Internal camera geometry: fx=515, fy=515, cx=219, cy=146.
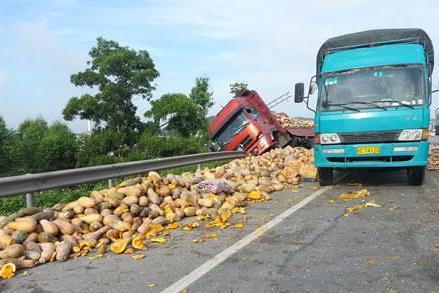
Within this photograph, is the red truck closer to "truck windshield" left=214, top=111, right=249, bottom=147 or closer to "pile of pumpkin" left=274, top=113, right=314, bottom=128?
"truck windshield" left=214, top=111, right=249, bottom=147

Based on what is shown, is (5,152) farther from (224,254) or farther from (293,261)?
(293,261)

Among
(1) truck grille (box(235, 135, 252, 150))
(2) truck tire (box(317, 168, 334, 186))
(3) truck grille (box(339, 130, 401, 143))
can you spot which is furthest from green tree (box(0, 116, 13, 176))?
(3) truck grille (box(339, 130, 401, 143))

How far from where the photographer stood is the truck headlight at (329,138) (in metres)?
9.98

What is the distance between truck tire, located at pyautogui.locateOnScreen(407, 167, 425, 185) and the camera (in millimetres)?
10086

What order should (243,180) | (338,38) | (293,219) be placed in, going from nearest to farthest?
(293,219)
(243,180)
(338,38)

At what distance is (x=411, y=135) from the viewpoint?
374 inches

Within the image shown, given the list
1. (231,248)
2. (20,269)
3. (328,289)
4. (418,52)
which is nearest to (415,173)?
(418,52)

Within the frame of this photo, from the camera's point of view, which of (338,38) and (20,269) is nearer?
(20,269)

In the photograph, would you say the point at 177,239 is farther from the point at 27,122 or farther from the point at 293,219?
the point at 27,122

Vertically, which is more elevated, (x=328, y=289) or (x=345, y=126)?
(x=345, y=126)

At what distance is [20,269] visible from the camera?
5492 millimetres

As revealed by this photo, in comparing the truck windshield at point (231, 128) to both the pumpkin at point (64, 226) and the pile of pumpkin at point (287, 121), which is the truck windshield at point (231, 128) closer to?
the pile of pumpkin at point (287, 121)

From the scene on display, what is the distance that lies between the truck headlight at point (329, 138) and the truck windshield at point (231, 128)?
9.22 metres

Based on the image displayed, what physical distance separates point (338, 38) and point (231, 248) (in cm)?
802
